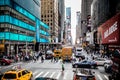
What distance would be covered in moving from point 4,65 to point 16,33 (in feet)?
134

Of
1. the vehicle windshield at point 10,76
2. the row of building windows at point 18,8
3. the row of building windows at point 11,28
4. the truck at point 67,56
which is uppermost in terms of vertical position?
the row of building windows at point 18,8

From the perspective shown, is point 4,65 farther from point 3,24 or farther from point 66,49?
point 3,24

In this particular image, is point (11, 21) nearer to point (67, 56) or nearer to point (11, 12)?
point (11, 12)

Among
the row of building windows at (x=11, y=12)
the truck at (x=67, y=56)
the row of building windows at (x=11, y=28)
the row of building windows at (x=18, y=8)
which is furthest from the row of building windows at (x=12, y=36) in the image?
the truck at (x=67, y=56)

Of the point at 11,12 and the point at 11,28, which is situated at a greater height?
the point at 11,12

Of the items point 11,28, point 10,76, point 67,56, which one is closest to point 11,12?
point 11,28

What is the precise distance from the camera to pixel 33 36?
12588cm

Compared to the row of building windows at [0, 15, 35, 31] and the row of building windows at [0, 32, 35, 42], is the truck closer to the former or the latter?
the row of building windows at [0, 32, 35, 42]

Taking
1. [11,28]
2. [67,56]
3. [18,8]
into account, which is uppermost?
[18,8]

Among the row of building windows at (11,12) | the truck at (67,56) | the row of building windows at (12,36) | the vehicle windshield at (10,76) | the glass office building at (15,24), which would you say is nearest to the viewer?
the vehicle windshield at (10,76)

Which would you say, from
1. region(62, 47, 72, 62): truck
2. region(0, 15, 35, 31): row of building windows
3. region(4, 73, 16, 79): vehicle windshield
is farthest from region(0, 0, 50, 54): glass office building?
region(4, 73, 16, 79): vehicle windshield

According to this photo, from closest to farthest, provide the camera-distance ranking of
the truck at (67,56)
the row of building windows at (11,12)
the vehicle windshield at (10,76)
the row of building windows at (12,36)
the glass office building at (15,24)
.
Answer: the vehicle windshield at (10,76), the truck at (67,56), the row of building windows at (12,36), the glass office building at (15,24), the row of building windows at (11,12)

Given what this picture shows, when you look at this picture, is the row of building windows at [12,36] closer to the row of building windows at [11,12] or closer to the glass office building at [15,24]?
the glass office building at [15,24]

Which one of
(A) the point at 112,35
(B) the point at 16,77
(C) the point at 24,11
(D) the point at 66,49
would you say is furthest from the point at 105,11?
(B) the point at 16,77
